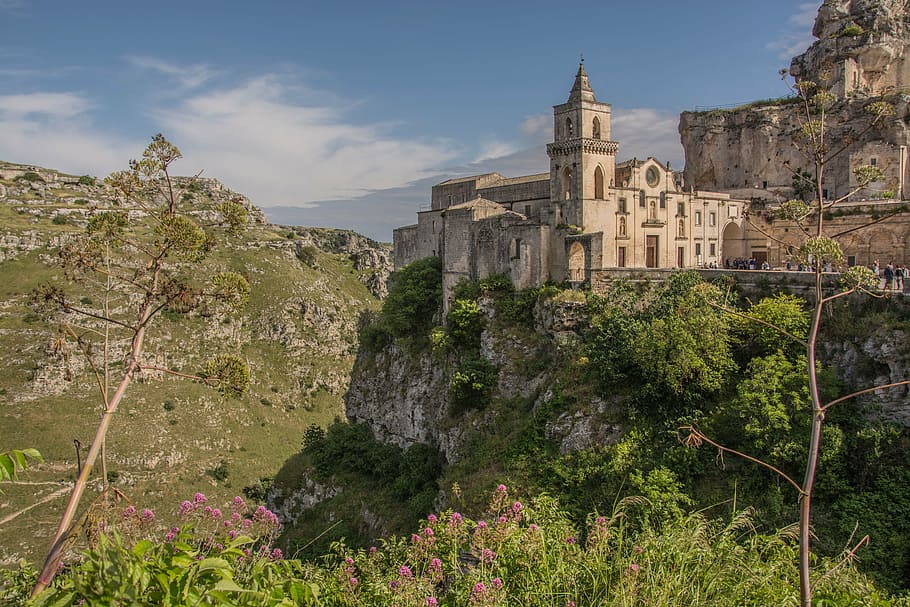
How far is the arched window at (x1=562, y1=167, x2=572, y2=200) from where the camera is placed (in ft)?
117

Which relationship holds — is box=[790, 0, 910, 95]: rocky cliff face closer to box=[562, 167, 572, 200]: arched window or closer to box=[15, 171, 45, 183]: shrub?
box=[562, 167, 572, 200]: arched window

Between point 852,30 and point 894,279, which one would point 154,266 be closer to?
point 894,279

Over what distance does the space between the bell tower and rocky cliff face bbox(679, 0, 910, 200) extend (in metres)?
13.9

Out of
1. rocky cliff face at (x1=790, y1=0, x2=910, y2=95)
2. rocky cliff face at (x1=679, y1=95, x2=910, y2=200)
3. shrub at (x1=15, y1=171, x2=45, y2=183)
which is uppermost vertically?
shrub at (x1=15, y1=171, x2=45, y2=183)

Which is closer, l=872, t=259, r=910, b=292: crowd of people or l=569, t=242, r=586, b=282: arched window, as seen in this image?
l=872, t=259, r=910, b=292: crowd of people

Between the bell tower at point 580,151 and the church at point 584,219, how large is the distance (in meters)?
0.06

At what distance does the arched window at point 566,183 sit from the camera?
35688 millimetres

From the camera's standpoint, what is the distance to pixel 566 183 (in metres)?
36.0

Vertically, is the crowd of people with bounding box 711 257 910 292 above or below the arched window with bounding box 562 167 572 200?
below

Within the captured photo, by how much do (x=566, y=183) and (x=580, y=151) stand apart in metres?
2.09

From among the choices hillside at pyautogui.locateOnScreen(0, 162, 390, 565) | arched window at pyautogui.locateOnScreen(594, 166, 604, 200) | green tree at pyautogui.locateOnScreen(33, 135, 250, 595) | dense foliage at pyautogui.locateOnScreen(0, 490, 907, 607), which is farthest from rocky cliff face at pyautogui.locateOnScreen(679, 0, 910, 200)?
green tree at pyautogui.locateOnScreen(33, 135, 250, 595)

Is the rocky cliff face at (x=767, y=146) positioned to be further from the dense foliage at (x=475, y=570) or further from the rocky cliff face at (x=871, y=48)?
the dense foliage at (x=475, y=570)

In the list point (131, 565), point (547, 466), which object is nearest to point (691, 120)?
point (547, 466)

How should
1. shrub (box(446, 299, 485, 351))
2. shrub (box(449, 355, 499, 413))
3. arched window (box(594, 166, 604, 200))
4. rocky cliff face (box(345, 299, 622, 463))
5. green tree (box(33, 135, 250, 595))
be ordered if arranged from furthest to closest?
arched window (box(594, 166, 604, 200)) → shrub (box(446, 299, 485, 351)) → shrub (box(449, 355, 499, 413)) → rocky cliff face (box(345, 299, 622, 463)) → green tree (box(33, 135, 250, 595))
